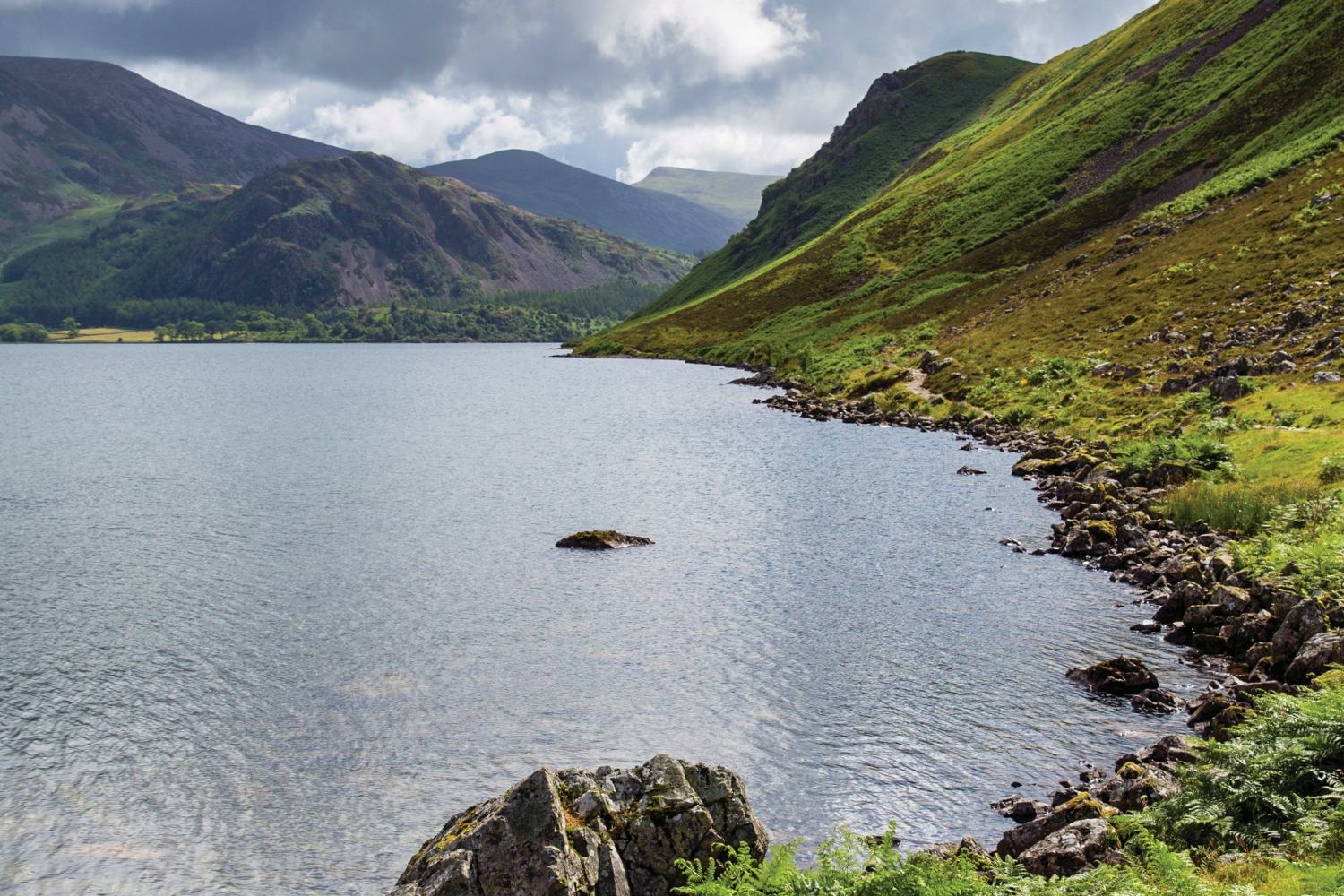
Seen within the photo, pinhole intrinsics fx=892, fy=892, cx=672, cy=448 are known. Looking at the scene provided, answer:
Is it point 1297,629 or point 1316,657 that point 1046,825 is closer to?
point 1316,657

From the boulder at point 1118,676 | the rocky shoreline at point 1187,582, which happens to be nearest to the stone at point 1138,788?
the rocky shoreline at point 1187,582

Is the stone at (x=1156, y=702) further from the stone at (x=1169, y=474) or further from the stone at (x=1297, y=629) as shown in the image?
the stone at (x=1169, y=474)

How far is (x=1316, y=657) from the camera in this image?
23109 millimetres

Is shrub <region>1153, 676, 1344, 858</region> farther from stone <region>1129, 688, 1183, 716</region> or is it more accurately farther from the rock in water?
the rock in water

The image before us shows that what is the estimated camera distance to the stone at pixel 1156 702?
24.0 meters

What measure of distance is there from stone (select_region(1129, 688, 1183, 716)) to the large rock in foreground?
1346cm

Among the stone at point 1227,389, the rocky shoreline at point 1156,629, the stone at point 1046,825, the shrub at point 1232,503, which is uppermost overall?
the stone at point 1227,389

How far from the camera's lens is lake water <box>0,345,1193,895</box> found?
1988 centimetres

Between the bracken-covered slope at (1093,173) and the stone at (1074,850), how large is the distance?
85.6 metres

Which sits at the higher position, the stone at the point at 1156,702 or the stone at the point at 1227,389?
the stone at the point at 1227,389

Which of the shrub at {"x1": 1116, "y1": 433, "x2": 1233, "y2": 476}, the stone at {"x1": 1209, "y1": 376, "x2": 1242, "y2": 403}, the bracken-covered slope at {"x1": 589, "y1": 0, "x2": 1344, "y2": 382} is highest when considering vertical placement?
the bracken-covered slope at {"x1": 589, "y1": 0, "x2": 1344, "y2": 382}

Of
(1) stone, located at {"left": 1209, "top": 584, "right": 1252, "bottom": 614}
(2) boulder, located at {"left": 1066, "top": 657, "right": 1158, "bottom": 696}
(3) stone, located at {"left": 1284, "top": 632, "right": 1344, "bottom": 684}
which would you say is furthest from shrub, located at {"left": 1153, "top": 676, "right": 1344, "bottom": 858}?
(1) stone, located at {"left": 1209, "top": 584, "right": 1252, "bottom": 614}

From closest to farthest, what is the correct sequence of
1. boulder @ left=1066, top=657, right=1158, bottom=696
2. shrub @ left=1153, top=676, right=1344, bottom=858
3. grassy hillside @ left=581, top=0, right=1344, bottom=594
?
shrub @ left=1153, top=676, right=1344, bottom=858
boulder @ left=1066, top=657, right=1158, bottom=696
grassy hillside @ left=581, top=0, right=1344, bottom=594

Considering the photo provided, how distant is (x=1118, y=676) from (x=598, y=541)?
2478 cm
